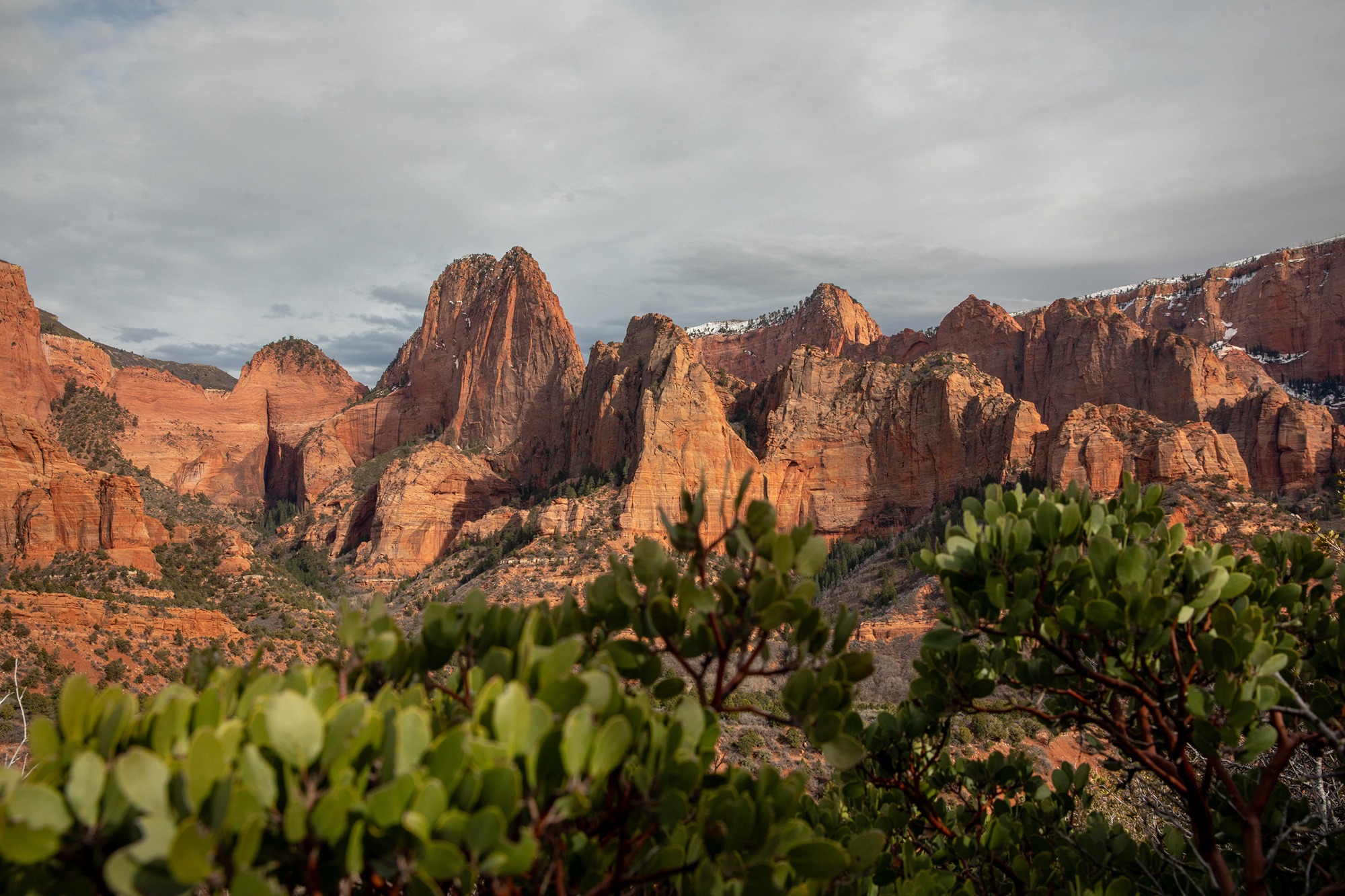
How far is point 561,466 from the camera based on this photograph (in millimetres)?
80188

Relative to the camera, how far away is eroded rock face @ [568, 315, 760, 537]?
198 ft

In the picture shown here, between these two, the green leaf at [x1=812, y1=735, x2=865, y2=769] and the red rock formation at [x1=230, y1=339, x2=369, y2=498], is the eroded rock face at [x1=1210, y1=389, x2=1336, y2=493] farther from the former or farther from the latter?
the red rock formation at [x1=230, y1=339, x2=369, y2=498]

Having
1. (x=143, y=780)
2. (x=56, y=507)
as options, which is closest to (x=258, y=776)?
(x=143, y=780)

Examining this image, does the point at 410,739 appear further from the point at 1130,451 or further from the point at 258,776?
the point at 1130,451

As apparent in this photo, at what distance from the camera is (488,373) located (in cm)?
9144

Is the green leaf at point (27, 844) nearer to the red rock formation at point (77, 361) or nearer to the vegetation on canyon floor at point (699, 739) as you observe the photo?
the vegetation on canyon floor at point (699, 739)

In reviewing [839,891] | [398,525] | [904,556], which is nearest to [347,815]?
[839,891]

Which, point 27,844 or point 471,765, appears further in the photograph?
point 471,765

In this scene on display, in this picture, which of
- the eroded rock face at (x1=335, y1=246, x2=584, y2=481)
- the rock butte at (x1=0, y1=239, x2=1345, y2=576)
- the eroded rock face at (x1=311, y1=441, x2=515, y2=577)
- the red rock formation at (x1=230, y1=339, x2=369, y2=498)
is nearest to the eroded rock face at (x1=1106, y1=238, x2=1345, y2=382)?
the rock butte at (x1=0, y1=239, x2=1345, y2=576)

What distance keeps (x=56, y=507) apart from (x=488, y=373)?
189ft

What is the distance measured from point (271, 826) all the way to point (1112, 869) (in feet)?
19.7

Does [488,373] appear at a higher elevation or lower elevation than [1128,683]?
A: higher

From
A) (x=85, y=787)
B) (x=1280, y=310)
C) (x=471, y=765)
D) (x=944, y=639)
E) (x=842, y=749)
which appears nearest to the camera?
(x=85, y=787)

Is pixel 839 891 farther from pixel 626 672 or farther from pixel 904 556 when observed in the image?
pixel 904 556
